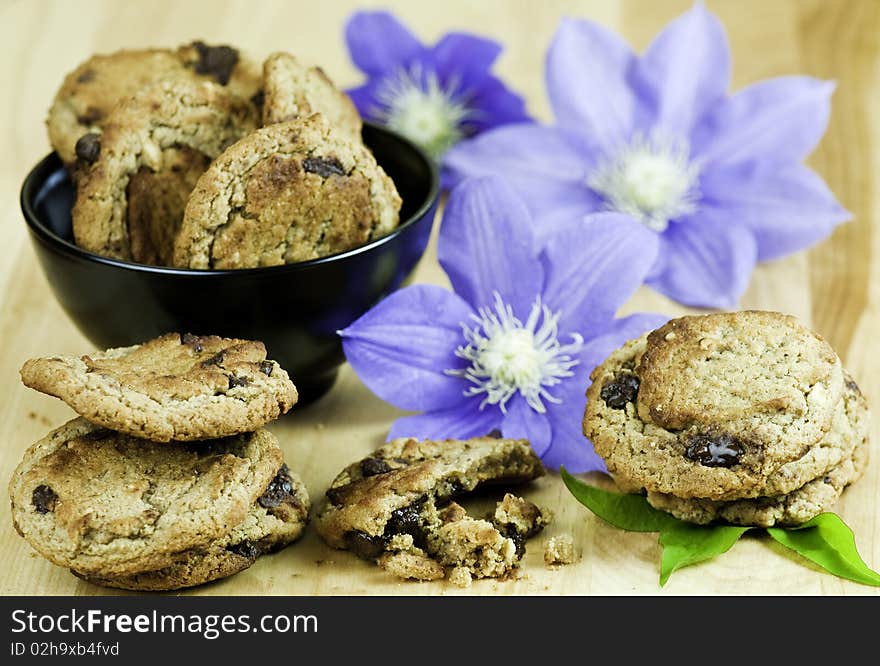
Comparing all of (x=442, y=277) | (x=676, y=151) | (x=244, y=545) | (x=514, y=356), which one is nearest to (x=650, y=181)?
(x=676, y=151)

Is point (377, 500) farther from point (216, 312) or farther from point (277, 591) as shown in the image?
point (216, 312)

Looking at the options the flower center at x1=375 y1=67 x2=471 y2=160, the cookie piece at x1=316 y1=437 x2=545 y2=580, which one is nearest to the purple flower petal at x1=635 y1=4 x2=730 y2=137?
the flower center at x1=375 y1=67 x2=471 y2=160

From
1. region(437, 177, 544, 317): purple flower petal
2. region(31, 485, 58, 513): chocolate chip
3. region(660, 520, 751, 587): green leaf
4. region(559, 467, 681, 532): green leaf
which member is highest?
region(437, 177, 544, 317): purple flower petal

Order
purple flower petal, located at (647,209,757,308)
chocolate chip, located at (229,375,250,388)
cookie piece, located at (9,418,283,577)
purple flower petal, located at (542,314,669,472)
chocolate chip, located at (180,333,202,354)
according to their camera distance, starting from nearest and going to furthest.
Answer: cookie piece, located at (9,418,283,577)
chocolate chip, located at (229,375,250,388)
chocolate chip, located at (180,333,202,354)
purple flower petal, located at (542,314,669,472)
purple flower petal, located at (647,209,757,308)

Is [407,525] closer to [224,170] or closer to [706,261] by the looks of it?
[224,170]

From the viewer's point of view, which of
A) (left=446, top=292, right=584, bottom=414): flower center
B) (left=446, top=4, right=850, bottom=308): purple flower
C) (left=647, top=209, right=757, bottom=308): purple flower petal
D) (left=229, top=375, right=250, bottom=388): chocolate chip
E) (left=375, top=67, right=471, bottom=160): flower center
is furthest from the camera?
(left=375, top=67, right=471, bottom=160): flower center

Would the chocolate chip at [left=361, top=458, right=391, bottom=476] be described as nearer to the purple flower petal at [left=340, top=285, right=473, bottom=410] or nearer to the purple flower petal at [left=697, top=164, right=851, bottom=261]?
the purple flower petal at [left=340, top=285, right=473, bottom=410]
